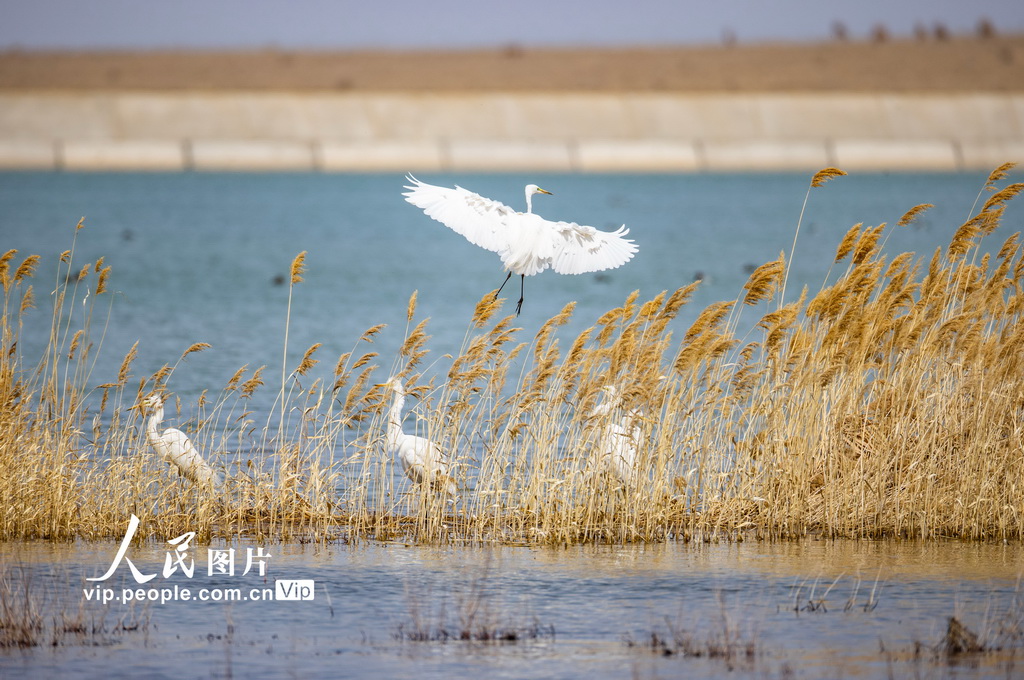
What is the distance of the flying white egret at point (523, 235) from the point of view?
1026cm

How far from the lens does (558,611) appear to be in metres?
7.22

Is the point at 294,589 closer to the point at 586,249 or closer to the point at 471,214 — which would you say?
the point at 471,214

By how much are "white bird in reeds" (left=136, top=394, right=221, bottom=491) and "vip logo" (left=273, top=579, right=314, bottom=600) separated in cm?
129

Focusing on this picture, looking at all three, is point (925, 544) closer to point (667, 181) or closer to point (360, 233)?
point (360, 233)

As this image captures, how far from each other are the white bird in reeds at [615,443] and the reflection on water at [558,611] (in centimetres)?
51

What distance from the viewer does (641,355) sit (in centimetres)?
861

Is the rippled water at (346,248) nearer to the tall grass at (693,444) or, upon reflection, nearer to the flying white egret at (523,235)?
the flying white egret at (523,235)

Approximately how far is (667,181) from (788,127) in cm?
779

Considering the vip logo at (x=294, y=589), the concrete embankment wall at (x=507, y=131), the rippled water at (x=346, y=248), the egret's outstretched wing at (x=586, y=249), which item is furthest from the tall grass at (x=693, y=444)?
the concrete embankment wall at (x=507, y=131)

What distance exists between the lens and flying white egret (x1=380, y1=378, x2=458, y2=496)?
864 cm

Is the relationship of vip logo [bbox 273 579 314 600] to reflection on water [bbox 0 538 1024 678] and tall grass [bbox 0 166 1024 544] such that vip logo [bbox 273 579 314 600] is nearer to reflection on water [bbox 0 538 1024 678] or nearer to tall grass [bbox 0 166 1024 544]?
reflection on water [bbox 0 538 1024 678]

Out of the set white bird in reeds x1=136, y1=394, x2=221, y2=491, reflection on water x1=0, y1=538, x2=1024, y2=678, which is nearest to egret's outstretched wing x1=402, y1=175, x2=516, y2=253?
white bird in reeds x1=136, y1=394, x2=221, y2=491

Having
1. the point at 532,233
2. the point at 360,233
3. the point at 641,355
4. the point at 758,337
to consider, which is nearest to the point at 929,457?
the point at 641,355

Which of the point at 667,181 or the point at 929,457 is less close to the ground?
the point at 667,181
